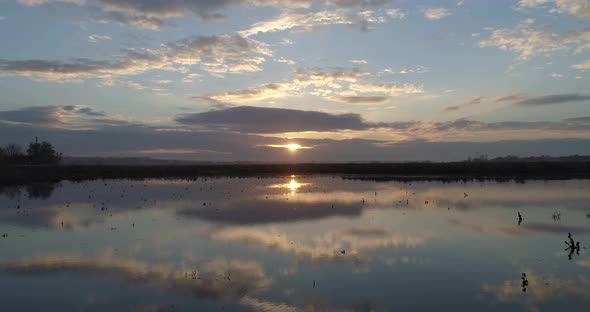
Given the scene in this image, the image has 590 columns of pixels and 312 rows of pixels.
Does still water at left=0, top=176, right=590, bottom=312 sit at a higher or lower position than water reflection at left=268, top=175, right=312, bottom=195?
lower

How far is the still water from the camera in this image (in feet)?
37.0

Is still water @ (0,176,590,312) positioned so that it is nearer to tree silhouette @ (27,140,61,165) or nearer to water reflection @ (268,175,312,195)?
water reflection @ (268,175,312,195)

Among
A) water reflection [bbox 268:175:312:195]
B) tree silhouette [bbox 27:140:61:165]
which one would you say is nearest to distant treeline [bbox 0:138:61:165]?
tree silhouette [bbox 27:140:61:165]

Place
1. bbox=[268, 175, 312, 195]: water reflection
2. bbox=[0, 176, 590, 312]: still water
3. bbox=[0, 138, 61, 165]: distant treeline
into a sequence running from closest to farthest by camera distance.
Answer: bbox=[0, 176, 590, 312]: still water < bbox=[268, 175, 312, 195]: water reflection < bbox=[0, 138, 61, 165]: distant treeline

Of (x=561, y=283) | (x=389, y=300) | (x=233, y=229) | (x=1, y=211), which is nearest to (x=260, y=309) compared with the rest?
(x=389, y=300)

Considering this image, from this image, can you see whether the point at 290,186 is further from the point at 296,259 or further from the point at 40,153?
the point at 40,153

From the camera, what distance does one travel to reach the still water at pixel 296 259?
37.0 ft

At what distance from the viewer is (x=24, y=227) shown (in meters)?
22.4

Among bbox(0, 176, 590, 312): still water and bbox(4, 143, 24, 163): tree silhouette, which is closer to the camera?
bbox(0, 176, 590, 312): still water

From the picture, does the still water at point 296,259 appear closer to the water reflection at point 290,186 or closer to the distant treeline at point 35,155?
the water reflection at point 290,186

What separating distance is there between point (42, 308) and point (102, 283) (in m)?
2.01

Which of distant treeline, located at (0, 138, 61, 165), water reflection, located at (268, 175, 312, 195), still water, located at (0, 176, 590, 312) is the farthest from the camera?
distant treeline, located at (0, 138, 61, 165)

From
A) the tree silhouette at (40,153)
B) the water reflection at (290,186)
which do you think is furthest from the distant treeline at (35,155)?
the water reflection at (290,186)

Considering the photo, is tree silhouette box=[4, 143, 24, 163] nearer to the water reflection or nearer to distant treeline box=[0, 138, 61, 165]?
distant treeline box=[0, 138, 61, 165]
